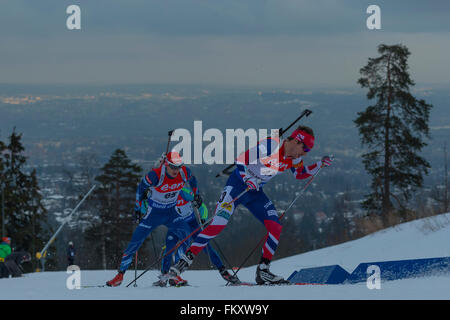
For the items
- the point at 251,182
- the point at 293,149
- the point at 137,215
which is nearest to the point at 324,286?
the point at 251,182

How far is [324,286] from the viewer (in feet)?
20.7

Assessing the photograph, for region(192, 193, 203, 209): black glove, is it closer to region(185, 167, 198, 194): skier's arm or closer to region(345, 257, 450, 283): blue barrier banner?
region(185, 167, 198, 194): skier's arm

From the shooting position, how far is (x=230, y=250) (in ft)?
207

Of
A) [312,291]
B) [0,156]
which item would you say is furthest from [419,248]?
[0,156]

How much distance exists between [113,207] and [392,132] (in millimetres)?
18240

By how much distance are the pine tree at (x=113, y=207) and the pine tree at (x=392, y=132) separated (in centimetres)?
1515

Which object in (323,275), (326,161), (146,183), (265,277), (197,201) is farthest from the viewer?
(197,201)

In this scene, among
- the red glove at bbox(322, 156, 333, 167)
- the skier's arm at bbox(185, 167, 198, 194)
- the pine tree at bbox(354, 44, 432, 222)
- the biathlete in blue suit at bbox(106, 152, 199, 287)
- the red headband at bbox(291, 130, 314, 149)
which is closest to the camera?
the red headband at bbox(291, 130, 314, 149)

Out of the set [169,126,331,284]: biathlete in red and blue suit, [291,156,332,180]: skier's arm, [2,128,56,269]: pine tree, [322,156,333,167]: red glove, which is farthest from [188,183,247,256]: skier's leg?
[2,128,56,269]: pine tree

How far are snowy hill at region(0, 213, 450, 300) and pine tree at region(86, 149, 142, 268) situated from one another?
24139 millimetres

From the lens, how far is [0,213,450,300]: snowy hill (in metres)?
5.57

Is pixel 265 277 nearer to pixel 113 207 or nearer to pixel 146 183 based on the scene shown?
pixel 146 183

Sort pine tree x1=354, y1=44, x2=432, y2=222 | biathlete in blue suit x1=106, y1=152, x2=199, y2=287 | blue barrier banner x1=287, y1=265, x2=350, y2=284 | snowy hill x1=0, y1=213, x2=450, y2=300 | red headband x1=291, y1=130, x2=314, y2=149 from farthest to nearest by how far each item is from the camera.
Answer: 1. pine tree x1=354, y1=44, x2=432, y2=222
2. biathlete in blue suit x1=106, y1=152, x2=199, y2=287
3. blue barrier banner x1=287, y1=265, x2=350, y2=284
4. red headband x1=291, y1=130, x2=314, y2=149
5. snowy hill x1=0, y1=213, x2=450, y2=300
